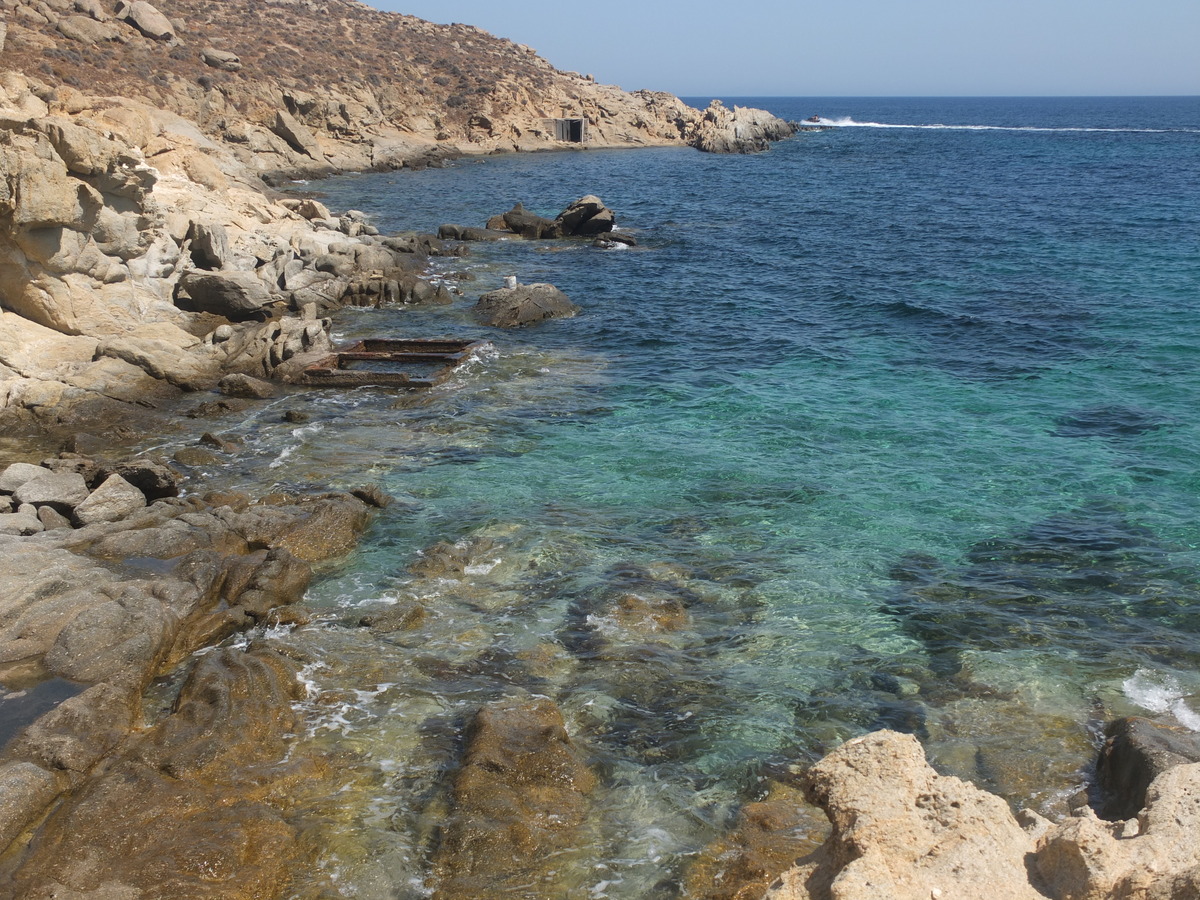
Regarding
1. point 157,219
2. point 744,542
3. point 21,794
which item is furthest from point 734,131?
point 21,794

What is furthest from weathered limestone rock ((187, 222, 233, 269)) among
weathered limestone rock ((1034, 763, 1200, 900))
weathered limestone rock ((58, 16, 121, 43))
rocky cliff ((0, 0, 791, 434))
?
weathered limestone rock ((58, 16, 121, 43))

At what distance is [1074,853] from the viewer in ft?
18.8

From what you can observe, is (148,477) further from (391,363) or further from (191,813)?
(391,363)

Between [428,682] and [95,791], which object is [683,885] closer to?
[428,682]

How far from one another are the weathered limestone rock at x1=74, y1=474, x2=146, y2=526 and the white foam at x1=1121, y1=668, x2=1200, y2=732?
14445mm

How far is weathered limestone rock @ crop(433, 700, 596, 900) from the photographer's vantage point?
822 centimetres

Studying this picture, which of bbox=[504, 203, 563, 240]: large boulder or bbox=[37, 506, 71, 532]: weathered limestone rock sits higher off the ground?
bbox=[504, 203, 563, 240]: large boulder

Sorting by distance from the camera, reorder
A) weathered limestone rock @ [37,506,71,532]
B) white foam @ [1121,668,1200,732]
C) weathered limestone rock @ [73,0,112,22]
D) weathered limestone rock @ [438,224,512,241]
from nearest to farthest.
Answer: white foam @ [1121,668,1200,732] → weathered limestone rock @ [37,506,71,532] → weathered limestone rock @ [438,224,512,241] → weathered limestone rock @ [73,0,112,22]

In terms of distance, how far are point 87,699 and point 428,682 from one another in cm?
367

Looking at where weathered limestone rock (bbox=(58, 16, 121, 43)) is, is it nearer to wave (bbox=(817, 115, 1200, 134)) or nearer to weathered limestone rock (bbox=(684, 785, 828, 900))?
weathered limestone rock (bbox=(684, 785, 828, 900))

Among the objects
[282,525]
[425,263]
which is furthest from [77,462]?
[425,263]

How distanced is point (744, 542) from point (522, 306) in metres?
15.8

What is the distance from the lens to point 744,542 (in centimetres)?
1520

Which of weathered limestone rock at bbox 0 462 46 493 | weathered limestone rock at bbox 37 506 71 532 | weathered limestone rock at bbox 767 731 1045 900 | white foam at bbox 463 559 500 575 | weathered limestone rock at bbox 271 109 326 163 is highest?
weathered limestone rock at bbox 271 109 326 163
